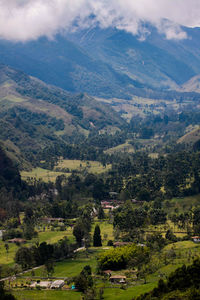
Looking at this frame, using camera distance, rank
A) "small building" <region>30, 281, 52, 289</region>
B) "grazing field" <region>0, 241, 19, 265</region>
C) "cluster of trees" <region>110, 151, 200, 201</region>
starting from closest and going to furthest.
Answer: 1. "small building" <region>30, 281, 52, 289</region>
2. "grazing field" <region>0, 241, 19, 265</region>
3. "cluster of trees" <region>110, 151, 200, 201</region>

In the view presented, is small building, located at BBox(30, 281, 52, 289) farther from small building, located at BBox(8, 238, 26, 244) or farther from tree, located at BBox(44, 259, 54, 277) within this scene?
small building, located at BBox(8, 238, 26, 244)

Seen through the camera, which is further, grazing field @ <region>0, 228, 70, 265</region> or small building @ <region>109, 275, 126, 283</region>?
grazing field @ <region>0, 228, 70, 265</region>

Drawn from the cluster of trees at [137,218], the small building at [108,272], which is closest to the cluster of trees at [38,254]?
the small building at [108,272]

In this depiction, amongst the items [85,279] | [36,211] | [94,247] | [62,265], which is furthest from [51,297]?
[36,211]

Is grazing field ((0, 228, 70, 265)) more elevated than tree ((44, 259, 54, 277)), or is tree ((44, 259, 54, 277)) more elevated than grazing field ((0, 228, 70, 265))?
grazing field ((0, 228, 70, 265))

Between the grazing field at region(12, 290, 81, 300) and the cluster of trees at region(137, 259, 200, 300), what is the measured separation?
1393 centimetres

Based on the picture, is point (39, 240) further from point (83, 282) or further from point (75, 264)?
point (83, 282)

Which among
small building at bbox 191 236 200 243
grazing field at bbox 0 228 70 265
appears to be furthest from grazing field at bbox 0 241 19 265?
small building at bbox 191 236 200 243

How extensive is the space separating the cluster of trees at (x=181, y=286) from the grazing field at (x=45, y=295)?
13935mm

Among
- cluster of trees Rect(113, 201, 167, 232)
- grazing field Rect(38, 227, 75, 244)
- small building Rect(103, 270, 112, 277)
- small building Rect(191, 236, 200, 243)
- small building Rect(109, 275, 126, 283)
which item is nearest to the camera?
small building Rect(109, 275, 126, 283)

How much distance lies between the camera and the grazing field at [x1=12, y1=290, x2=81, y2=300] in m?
71.5

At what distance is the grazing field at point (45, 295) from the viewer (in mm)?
71456

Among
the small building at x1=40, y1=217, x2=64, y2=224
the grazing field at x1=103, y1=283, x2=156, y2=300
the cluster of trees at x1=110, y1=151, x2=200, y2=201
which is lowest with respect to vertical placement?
the grazing field at x1=103, y1=283, x2=156, y2=300

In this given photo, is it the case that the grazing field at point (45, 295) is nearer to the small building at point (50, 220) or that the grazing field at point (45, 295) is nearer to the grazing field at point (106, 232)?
the grazing field at point (106, 232)
